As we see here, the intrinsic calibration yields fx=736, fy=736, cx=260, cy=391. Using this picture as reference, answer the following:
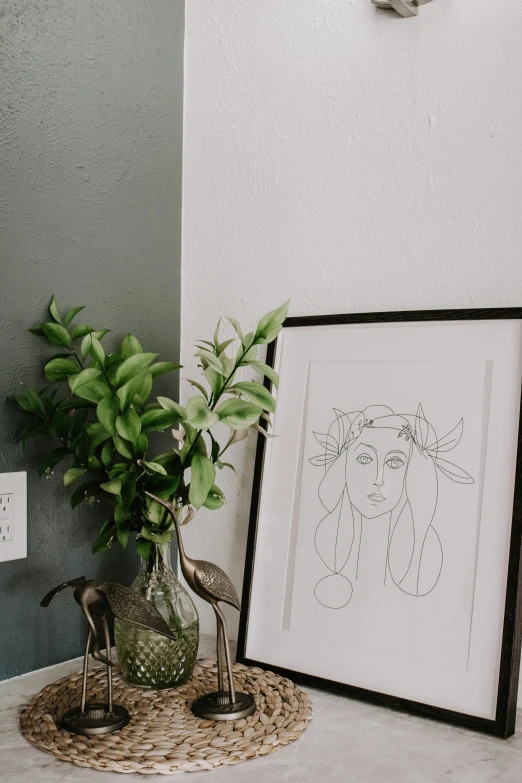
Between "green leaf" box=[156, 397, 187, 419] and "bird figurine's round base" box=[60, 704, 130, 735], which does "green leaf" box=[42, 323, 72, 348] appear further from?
"bird figurine's round base" box=[60, 704, 130, 735]

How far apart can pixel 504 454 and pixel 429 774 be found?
430 millimetres

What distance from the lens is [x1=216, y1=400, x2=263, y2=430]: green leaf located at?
1.07 metres

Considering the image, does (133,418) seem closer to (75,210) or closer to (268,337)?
(268,337)

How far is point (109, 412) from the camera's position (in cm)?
107

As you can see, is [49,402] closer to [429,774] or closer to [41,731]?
[41,731]

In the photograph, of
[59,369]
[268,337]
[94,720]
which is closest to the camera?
[94,720]

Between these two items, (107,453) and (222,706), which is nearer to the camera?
(222,706)

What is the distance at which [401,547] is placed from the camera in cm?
111

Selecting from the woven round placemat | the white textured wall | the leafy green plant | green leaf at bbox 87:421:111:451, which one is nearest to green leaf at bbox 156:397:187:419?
the leafy green plant

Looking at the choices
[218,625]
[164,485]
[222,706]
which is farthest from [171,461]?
[222,706]

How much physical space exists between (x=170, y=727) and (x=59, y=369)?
0.57 metres

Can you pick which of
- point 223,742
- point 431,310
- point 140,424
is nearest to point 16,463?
point 140,424

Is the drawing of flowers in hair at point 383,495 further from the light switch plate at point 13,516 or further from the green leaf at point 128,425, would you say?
the light switch plate at point 13,516

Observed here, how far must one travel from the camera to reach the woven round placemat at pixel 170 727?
3.05 ft
